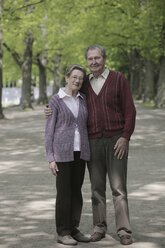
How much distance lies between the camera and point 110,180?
5414mm

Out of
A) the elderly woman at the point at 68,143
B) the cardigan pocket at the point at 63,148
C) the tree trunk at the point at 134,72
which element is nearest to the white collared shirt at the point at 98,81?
the elderly woman at the point at 68,143

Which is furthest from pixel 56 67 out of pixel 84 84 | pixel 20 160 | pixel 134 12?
pixel 84 84

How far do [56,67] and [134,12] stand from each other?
1785 centimetres

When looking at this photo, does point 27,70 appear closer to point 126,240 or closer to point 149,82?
point 149,82

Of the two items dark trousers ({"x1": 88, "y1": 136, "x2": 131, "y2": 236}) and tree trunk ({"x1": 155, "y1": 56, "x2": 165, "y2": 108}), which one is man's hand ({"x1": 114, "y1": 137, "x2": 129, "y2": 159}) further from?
tree trunk ({"x1": 155, "y1": 56, "x2": 165, "y2": 108})

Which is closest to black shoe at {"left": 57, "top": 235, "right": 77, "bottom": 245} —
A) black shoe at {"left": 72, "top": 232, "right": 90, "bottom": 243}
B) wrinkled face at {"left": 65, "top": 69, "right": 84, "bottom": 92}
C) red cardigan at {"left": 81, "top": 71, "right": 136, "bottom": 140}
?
black shoe at {"left": 72, "top": 232, "right": 90, "bottom": 243}

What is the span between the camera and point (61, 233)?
532 centimetres

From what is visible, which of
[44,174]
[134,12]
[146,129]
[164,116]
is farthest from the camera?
[134,12]

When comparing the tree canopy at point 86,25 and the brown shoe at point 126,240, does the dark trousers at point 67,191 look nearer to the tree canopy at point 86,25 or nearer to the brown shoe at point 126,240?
the brown shoe at point 126,240

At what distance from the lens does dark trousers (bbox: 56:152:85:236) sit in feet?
17.4

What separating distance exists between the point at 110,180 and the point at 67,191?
43cm

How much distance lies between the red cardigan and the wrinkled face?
191mm

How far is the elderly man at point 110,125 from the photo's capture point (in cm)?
531

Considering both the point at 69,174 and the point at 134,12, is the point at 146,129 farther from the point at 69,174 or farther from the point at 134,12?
the point at 69,174
